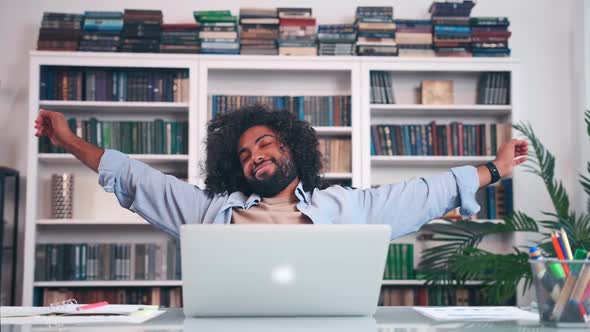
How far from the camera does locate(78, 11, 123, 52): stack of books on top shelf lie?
4.04 meters

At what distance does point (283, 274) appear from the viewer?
4.36 ft

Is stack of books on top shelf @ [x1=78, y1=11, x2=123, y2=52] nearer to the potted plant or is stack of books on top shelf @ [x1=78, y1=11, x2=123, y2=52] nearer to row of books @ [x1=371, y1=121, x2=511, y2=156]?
row of books @ [x1=371, y1=121, x2=511, y2=156]

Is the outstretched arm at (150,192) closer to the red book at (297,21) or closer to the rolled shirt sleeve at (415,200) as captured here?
the rolled shirt sleeve at (415,200)

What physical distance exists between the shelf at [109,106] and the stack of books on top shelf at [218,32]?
14.3 inches

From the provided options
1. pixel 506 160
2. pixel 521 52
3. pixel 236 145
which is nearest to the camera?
pixel 506 160

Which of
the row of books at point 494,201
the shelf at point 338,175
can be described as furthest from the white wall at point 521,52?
the shelf at point 338,175

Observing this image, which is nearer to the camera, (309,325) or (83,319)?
(309,325)

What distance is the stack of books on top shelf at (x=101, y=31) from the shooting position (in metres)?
4.04

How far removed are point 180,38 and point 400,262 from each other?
1.78 metres

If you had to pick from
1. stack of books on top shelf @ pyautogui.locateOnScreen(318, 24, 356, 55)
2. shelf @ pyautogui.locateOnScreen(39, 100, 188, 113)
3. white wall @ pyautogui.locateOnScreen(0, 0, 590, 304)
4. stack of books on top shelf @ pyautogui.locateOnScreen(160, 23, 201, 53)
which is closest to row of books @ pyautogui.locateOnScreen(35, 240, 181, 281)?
white wall @ pyautogui.locateOnScreen(0, 0, 590, 304)

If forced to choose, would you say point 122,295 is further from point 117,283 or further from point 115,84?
point 115,84

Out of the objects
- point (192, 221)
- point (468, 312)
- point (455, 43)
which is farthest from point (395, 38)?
point (468, 312)

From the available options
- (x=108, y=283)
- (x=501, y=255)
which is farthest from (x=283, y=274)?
(x=108, y=283)

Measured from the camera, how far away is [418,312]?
5.17 feet
